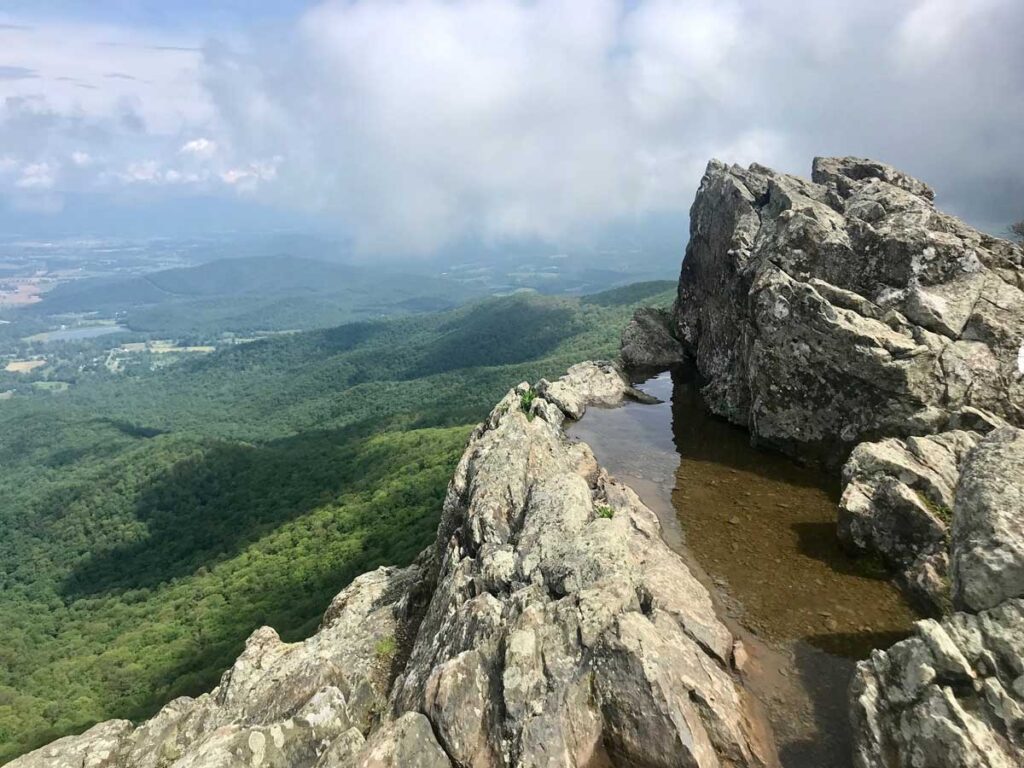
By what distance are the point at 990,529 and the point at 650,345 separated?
32547 millimetres

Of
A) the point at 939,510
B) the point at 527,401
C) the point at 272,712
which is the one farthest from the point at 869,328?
the point at 272,712

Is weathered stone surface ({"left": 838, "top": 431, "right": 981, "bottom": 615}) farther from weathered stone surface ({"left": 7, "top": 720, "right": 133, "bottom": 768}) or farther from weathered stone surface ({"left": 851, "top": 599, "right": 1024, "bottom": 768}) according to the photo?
weathered stone surface ({"left": 7, "top": 720, "right": 133, "bottom": 768})

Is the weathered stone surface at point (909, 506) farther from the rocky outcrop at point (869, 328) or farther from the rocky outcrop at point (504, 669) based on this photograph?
the rocky outcrop at point (504, 669)

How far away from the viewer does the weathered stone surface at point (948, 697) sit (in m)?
9.12

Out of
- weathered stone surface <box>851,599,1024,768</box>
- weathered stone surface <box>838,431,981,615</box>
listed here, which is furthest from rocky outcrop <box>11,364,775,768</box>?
weathered stone surface <box>838,431,981,615</box>

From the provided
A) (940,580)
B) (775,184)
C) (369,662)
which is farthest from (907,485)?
(775,184)

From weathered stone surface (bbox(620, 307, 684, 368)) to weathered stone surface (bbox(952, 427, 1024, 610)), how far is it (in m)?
29.0

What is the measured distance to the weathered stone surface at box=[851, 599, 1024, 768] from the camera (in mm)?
9125

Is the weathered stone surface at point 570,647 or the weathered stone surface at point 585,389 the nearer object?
the weathered stone surface at point 570,647

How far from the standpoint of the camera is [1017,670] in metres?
9.69

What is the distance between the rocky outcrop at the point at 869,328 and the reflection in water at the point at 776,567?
113 inches

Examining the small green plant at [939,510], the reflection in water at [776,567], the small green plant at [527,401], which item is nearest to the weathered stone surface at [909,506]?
the small green plant at [939,510]

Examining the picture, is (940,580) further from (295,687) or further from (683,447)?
(295,687)

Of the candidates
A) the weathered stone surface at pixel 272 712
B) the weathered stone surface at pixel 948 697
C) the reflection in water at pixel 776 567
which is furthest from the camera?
the weathered stone surface at pixel 272 712
